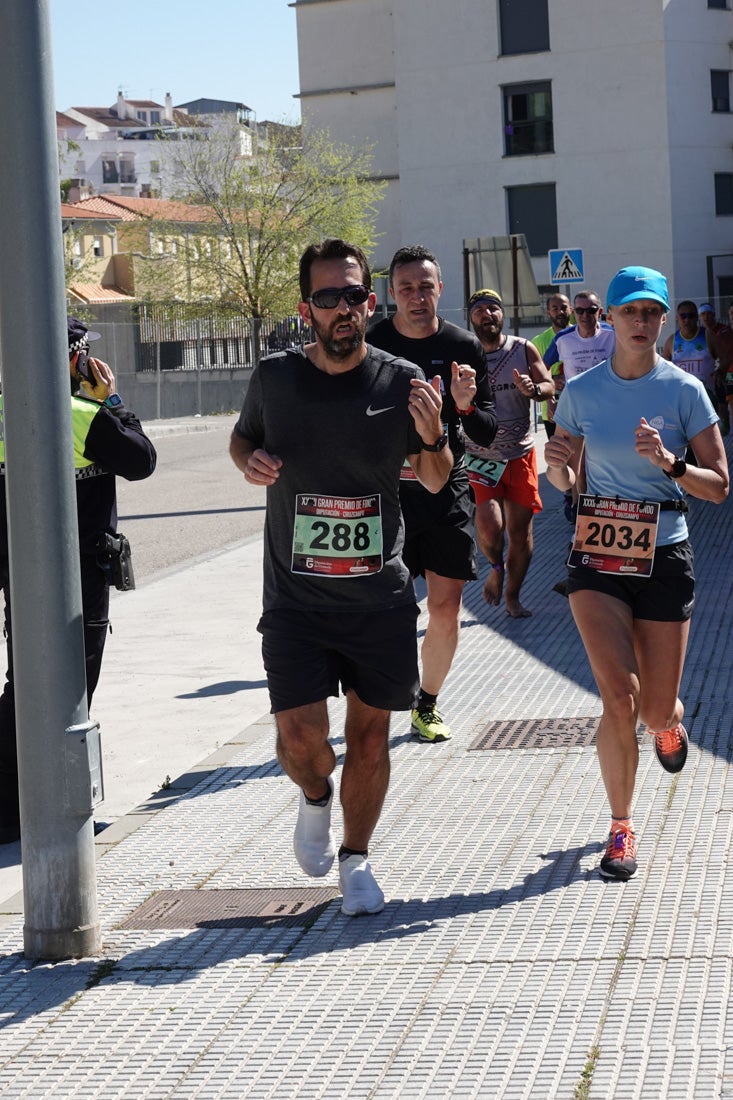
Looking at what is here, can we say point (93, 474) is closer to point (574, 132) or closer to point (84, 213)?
point (574, 132)

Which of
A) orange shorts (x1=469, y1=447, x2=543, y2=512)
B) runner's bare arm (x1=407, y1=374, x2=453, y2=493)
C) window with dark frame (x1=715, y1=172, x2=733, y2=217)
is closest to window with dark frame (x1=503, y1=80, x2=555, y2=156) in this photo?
window with dark frame (x1=715, y1=172, x2=733, y2=217)

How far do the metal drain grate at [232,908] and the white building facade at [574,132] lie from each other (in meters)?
48.1

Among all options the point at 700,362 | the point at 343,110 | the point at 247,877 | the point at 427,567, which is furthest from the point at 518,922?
the point at 343,110

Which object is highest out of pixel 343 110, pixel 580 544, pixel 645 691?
pixel 343 110

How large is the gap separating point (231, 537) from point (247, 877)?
11.0m

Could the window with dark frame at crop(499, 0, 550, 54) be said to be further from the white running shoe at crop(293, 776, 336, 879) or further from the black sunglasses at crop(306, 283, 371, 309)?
the white running shoe at crop(293, 776, 336, 879)

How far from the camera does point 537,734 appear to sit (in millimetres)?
7398

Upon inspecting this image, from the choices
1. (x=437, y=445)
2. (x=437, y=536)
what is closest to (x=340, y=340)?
(x=437, y=445)

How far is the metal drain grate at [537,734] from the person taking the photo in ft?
23.6

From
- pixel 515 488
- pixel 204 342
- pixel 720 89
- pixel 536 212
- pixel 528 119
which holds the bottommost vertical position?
pixel 515 488

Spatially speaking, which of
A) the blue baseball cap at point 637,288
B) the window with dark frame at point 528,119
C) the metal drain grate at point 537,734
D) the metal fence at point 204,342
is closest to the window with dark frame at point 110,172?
the window with dark frame at point 528,119

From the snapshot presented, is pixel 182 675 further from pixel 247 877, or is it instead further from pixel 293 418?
pixel 293 418

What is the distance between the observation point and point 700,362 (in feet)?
65.2

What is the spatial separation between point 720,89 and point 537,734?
164 ft
